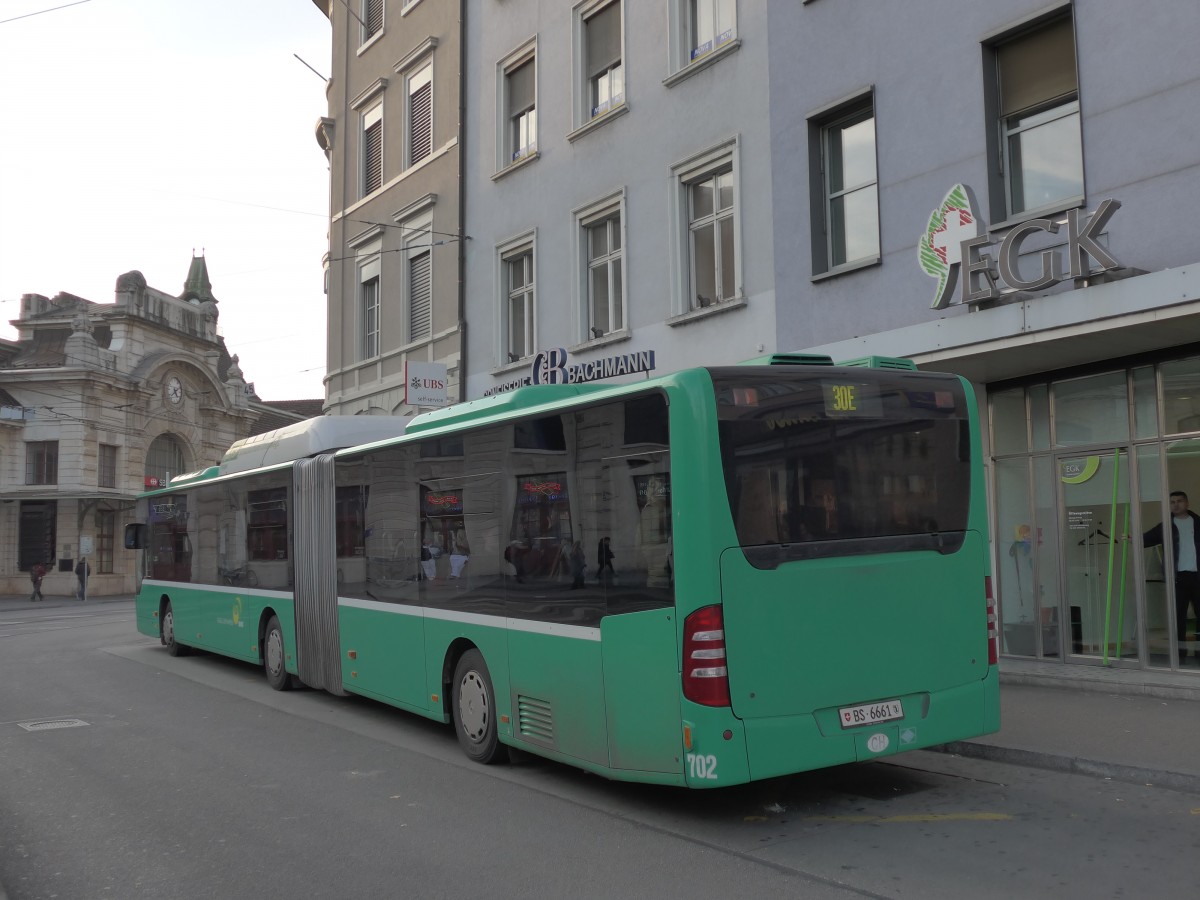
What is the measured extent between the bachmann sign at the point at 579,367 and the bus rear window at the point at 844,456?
30.1 feet

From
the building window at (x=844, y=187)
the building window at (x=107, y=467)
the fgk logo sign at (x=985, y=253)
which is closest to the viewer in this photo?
the fgk logo sign at (x=985, y=253)

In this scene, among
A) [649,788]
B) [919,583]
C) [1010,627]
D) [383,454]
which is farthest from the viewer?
[1010,627]

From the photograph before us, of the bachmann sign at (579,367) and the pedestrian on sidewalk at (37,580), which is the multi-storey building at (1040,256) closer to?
the bachmann sign at (579,367)

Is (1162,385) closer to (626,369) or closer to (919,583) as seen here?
(919,583)

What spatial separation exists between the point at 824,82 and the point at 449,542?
8.08 m

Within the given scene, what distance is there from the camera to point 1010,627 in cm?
1268

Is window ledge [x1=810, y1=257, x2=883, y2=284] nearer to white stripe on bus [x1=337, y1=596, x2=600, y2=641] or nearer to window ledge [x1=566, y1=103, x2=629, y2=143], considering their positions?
window ledge [x1=566, y1=103, x2=629, y2=143]

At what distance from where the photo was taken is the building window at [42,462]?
50781 mm

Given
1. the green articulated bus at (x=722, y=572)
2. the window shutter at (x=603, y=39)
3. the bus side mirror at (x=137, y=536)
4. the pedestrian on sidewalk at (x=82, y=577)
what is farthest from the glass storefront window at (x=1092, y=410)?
the pedestrian on sidewalk at (x=82, y=577)

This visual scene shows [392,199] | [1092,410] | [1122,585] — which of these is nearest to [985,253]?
[1092,410]

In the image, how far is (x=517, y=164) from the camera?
2019 centimetres

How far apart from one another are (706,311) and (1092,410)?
5.51 metres

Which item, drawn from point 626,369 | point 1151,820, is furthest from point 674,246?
point 1151,820

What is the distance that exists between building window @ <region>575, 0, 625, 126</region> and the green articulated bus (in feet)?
35.5
